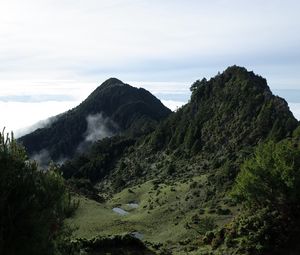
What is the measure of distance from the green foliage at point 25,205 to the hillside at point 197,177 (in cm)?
3320

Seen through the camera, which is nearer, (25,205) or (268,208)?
(25,205)

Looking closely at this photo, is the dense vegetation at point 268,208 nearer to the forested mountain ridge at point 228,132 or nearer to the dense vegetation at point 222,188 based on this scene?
the dense vegetation at point 222,188

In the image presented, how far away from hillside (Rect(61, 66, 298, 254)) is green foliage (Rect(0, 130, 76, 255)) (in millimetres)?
33203

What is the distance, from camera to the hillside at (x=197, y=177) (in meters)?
94.0

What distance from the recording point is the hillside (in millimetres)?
94000

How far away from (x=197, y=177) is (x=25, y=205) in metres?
117

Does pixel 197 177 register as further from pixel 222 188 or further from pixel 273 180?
pixel 273 180

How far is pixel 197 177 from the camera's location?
139000 millimetres

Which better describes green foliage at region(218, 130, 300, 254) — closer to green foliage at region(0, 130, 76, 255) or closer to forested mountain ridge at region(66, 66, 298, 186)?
green foliage at region(0, 130, 76, 255)

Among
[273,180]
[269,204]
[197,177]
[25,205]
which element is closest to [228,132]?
[197,177]

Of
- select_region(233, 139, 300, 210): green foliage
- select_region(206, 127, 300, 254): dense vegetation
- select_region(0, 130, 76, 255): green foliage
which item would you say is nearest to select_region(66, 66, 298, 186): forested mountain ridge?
select_region(233, 139, 300, 210): green foliage

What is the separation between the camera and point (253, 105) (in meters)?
171

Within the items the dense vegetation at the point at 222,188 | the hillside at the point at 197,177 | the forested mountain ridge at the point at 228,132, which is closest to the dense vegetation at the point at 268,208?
the dense vegetation at the point at 222,188

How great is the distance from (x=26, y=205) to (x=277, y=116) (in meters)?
138
